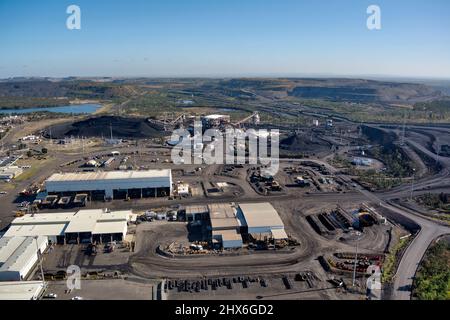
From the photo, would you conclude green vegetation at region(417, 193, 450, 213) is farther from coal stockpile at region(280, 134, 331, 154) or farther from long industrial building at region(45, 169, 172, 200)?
long industrial building at region(45, 169, 172, 200)

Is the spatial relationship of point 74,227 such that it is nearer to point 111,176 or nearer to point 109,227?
point 109,227

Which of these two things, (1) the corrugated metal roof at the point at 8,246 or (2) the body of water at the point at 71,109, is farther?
(2) the body of water at the point at 71,109

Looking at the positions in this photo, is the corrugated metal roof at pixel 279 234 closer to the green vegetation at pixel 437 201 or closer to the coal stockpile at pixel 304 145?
the green vegetation at pixel 437 201

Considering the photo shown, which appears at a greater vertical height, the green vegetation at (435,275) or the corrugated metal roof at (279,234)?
the corrugated metal roof at (279,234)

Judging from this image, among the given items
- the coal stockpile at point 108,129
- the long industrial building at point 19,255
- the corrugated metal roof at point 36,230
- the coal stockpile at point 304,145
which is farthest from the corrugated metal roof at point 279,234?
the coal stockpile at point 108,129

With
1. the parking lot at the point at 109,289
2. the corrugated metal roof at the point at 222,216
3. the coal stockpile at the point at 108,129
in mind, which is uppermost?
the coal stockpile at the point at 108,129

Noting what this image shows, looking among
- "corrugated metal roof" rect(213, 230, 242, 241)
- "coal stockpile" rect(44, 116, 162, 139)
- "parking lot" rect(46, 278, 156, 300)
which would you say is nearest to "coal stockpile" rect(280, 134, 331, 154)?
"coal stockpile" rect(44, 116, 162, 139)
